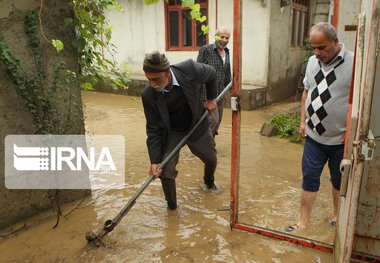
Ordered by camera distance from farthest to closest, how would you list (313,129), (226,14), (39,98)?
(226,14) < (39,98) < (313,129)

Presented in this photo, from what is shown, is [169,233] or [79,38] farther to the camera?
[79,38]

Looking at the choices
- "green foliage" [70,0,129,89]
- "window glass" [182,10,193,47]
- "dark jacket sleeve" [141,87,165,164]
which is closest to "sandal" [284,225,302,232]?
"dark jacket sleeve" [141,87,165,164]

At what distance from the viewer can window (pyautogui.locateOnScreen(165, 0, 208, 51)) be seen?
10.4 metres

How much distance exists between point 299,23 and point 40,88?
9.26 metres

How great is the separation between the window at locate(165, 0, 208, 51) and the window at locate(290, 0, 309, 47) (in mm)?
2672

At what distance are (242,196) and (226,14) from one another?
262 inches

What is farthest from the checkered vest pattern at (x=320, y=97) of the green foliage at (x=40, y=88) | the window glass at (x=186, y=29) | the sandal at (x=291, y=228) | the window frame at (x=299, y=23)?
the window glass at (x=186, y=29)

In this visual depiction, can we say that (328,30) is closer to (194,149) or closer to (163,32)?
(194,149)

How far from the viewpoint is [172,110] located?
3455 mm

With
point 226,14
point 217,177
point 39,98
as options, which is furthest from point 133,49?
point 39,98

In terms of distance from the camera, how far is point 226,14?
9.42 m

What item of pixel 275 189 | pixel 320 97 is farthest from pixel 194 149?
pixel 320 97

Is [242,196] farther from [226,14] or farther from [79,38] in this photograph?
[226,14]

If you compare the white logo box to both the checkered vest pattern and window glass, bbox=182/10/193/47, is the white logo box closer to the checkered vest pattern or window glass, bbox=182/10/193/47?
the checkered vest pattern
